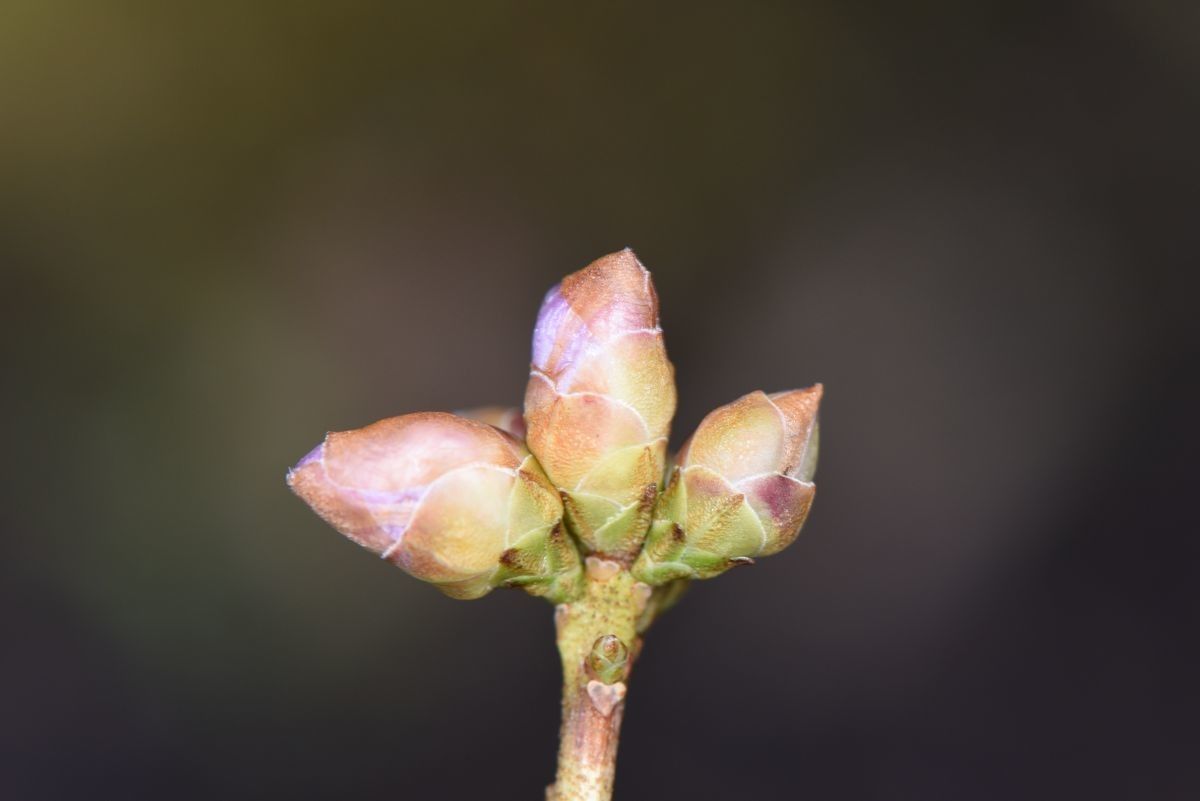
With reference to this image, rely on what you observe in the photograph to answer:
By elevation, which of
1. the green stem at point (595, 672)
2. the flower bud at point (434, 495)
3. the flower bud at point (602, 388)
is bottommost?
the green stem at point (595, 672)

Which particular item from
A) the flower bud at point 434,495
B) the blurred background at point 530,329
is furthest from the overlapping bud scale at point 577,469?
the blurred background at point 530,329

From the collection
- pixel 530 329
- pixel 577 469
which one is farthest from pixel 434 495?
pixel 530 329

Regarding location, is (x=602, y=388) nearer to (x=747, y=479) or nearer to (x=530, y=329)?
(x=747, y=479)

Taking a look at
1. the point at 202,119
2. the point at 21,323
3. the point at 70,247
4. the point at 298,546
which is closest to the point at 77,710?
the point at 298,546

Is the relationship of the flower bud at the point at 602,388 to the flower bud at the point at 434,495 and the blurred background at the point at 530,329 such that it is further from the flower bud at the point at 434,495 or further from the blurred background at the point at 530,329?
the blurred background at the point at 530,329

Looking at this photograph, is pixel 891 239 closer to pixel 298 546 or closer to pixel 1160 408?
pixel 1160 408

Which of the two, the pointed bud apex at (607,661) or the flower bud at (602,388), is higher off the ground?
the flower bud at (602,388)

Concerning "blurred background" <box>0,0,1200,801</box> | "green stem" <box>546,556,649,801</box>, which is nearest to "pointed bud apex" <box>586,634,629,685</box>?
"green stem" <box>546,556,649,801</box>

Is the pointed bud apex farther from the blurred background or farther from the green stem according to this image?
the blurred background
